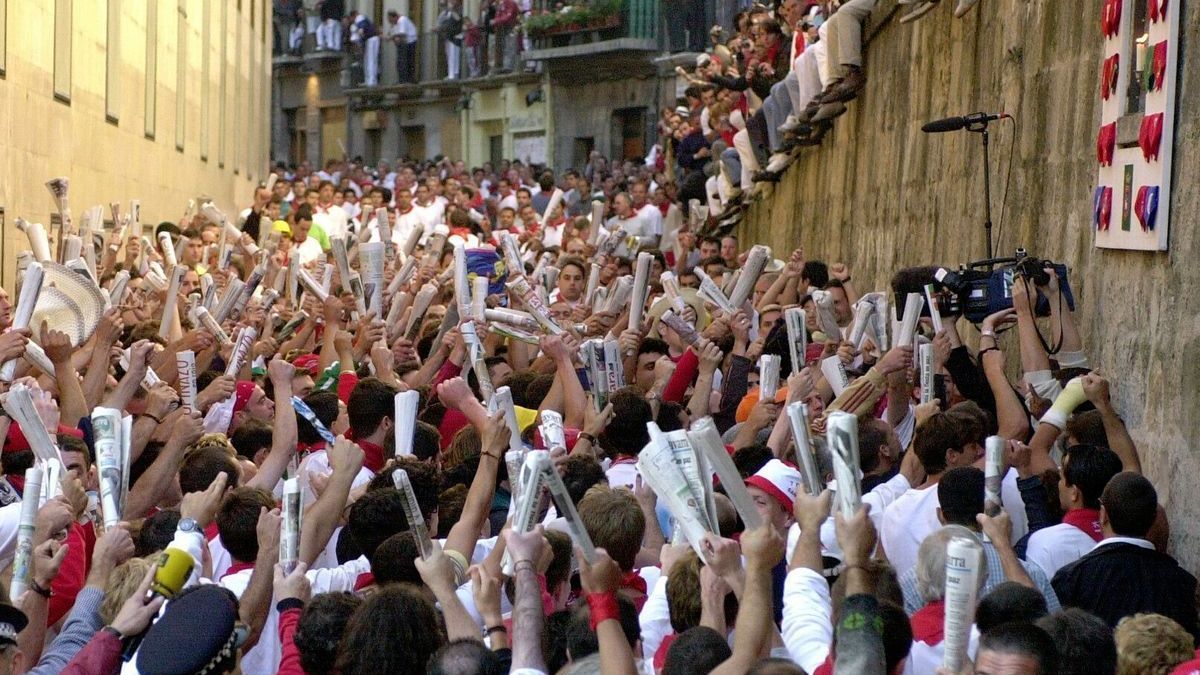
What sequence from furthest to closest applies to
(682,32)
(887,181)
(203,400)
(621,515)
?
(682,32), (887,181), (203,400), (621,515)

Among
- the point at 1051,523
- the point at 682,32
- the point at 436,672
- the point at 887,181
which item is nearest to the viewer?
the point at 436,672

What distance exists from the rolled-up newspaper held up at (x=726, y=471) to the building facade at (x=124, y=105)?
12.4 metres

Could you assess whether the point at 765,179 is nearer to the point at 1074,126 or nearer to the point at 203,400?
the point at 1074,126

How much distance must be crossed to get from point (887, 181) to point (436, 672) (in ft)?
35.8

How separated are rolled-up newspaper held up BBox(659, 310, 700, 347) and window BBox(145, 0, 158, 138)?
16.5 m

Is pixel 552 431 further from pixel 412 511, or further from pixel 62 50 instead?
pixel 62 50

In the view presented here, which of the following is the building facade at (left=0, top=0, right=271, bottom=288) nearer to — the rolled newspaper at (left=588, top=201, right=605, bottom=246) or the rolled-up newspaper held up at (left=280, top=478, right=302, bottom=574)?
the rolled newspaper at (left=588, top=201, right=605, bottom=246)

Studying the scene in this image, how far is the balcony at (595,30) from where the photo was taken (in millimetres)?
38844

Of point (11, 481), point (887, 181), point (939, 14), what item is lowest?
point (11, 481)

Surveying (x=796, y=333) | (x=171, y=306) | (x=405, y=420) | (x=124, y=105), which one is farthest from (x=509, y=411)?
(x=124, y=105)

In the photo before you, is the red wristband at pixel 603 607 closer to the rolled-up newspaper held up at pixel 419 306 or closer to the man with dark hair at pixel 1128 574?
the man with dark hair at pixel 1128 574

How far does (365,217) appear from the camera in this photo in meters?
19.9

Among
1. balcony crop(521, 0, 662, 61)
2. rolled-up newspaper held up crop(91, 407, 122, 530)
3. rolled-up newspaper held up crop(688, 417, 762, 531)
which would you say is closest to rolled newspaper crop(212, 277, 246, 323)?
rolled-up newspaper held up crop(91, 407, 122, 530)

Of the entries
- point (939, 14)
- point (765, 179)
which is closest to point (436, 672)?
point (939, 14)
